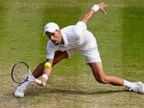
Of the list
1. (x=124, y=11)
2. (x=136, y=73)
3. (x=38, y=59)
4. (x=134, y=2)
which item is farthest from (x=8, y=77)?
(x=134, y=2)

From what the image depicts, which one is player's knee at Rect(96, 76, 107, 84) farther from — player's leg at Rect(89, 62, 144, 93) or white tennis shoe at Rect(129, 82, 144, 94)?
white tennis shoe at Rect(129, 82, 144, 94)

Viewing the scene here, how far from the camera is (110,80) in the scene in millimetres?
8781

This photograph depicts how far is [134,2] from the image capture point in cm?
1795

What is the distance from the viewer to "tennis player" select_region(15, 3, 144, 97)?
319 inches

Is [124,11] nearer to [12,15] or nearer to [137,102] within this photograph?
[12,15]

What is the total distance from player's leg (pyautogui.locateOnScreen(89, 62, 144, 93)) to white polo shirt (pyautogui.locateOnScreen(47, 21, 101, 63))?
0.14 metres

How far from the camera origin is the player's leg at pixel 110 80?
8656 mm

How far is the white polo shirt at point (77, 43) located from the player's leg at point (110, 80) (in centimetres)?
14

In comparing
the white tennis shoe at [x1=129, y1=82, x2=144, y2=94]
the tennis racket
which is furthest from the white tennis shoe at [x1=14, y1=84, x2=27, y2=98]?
the white tennis shoe at [x1=129, y1=82, x2=144, y2=94]

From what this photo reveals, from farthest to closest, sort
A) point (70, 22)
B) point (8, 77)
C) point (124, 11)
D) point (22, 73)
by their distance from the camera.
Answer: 1. point (124, 11)
2. point (70, 22)
3. point (8, 77)
4. point (22, 73)

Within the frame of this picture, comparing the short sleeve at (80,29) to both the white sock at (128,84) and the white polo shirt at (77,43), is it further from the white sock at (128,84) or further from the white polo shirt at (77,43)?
the white sock at (128,84)

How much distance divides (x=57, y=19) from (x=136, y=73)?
5.92m

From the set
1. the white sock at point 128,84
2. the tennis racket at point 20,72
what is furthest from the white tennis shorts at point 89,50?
the tennis racket at point 20,72

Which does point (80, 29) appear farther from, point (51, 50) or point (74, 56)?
point (74, 56)
